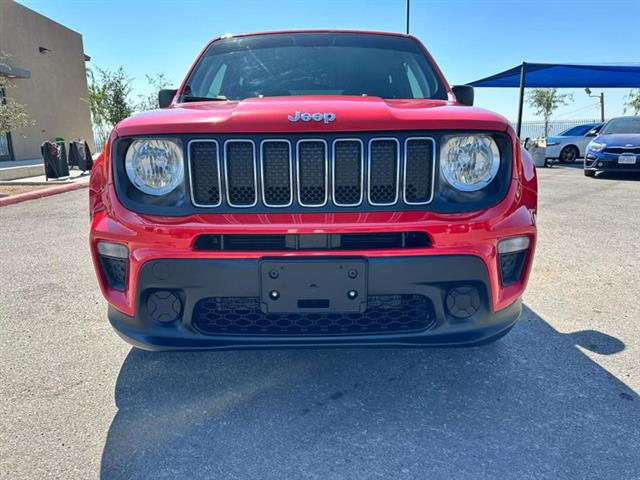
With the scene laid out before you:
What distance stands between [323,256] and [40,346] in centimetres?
189

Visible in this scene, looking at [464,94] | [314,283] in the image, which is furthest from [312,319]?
[464,94]

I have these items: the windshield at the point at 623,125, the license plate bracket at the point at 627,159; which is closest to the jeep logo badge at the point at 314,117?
the license plate bracket at the point at 627,159

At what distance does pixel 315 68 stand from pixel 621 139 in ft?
33.9

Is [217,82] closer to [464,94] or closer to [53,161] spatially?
[464,94]

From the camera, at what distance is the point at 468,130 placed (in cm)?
185

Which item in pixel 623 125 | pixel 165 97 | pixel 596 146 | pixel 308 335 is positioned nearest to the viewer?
pixel 308 335

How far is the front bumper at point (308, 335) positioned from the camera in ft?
6.00

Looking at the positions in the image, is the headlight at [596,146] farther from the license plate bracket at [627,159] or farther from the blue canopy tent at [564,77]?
the blue canopy tent at [564,77]

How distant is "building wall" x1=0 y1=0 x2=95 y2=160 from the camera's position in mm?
19672

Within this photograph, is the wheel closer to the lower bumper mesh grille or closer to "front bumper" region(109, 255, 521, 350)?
"front bumper" region(109, 255, 521, 350)

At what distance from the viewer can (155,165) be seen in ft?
6.27

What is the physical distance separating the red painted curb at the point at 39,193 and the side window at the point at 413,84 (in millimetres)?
8501

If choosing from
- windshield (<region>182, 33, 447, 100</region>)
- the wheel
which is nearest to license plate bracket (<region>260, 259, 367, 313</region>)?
windshield (<region>182, 33, 447, 100</region>)

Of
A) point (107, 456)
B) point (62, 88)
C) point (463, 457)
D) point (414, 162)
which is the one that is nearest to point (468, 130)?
point (414, 162)
